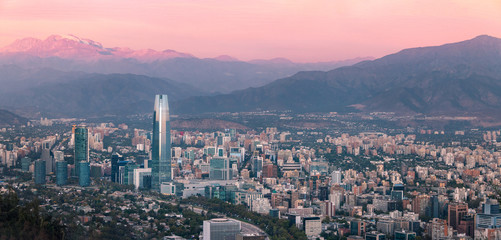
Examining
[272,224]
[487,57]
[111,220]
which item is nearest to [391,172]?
[272,224]

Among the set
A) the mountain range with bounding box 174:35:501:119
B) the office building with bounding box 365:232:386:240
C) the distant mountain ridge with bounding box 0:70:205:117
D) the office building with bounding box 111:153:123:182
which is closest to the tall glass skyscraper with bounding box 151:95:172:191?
the office building with bounding box 111:153:123:182

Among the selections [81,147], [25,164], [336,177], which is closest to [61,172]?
[25,164]

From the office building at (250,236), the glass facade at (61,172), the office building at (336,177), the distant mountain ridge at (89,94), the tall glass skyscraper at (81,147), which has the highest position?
the distant mountain ridge at (89,94)

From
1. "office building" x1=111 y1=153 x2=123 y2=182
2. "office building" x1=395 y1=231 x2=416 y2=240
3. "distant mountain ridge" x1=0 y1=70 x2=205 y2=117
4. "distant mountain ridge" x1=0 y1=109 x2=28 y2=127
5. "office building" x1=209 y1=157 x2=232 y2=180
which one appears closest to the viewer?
"office building" x1=395 y1=231 x2=416 y2=240

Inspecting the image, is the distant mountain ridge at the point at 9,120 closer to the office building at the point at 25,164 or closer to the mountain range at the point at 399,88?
the office building at the point at 25,164

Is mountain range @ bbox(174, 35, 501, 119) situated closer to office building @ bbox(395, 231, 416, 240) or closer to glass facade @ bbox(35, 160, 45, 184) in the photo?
glass facade @ bbox(35, 160, 45, 184)

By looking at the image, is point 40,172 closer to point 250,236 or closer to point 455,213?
point 250,236

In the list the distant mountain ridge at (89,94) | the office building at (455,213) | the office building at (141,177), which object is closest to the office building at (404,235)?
the office building at (455,213)
